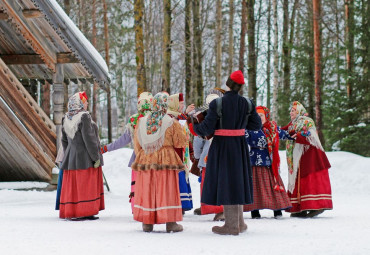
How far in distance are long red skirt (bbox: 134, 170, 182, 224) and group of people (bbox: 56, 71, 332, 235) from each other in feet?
0.04

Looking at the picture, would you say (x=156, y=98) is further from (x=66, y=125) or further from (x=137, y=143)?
(x=66, y=125)

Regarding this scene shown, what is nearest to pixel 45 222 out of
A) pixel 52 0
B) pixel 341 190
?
pixel 52 0

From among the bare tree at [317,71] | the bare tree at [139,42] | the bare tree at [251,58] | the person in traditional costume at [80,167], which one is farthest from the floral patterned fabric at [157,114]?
the bare tree at [251,58]

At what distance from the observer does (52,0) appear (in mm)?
10719

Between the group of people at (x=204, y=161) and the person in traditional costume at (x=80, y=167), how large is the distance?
14mm

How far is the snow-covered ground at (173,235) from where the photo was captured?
198 inches

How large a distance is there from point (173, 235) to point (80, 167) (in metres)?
2.15

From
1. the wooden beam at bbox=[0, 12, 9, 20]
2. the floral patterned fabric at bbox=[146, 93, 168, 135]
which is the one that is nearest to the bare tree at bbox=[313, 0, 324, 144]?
the wooden beam at bbox=[0, 12, 9, 20]

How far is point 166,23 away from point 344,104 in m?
6.11

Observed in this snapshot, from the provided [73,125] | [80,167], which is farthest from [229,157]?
[73,125]

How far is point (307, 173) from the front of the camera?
8086mm

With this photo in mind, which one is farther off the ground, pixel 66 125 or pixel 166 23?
pixel 166 23

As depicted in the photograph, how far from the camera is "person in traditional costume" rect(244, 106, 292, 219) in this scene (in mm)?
7469

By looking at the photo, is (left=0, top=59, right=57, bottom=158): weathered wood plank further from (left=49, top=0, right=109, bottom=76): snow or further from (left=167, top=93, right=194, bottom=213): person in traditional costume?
(left=167, top=93, right=194, bottom=213): person in traditional costume
